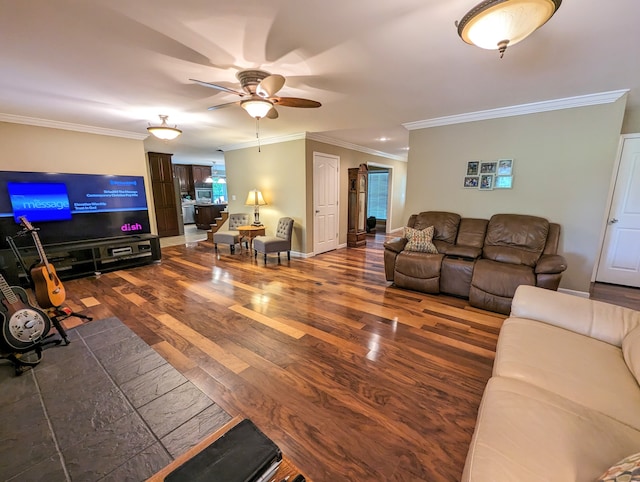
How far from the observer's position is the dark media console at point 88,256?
3.67 m

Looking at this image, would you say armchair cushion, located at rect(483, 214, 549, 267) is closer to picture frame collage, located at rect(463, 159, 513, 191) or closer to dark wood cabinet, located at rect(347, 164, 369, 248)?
picture frame collage, located at rect(463, 159, 513, 191)

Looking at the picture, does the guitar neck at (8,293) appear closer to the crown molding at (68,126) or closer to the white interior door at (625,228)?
the crown molding at (68,126)

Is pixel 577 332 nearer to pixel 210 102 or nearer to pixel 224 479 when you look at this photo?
pixel 224 479

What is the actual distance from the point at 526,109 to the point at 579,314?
2884mm

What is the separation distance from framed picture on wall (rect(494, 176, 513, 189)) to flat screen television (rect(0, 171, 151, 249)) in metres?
5.96

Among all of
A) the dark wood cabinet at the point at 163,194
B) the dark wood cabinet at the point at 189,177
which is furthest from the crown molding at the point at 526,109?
the dark wood cabinet at the point at 189,177

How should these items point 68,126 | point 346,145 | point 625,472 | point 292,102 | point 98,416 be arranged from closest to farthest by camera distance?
point 625,472 → point 98,416 → point 292,102 → point 68,126 → point 346,145

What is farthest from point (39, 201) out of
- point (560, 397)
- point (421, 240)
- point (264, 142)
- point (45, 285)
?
point (560, 397)

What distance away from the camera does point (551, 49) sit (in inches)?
81.8

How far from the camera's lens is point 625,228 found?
12.5ft

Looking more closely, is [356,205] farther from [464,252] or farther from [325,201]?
[464,252]

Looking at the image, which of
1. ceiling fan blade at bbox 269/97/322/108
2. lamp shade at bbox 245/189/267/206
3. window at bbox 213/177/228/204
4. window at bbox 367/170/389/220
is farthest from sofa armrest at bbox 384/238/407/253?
window at bbox 213/177/228/204

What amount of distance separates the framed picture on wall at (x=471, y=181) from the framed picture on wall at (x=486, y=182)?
0.05 meters

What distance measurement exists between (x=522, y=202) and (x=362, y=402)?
346cm
